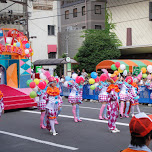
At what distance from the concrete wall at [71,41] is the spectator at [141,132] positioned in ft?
111

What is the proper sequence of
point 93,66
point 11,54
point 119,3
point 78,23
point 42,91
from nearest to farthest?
point 42,91, point 11,54, point 93,66, point 119,3, point 78,23

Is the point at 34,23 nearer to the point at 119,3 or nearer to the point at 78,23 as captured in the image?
the point at 78,23

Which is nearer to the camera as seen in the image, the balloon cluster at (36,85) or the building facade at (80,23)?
the balloon cluster at (36,85)

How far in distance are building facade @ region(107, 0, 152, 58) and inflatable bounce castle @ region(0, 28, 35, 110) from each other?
1669 centimetres

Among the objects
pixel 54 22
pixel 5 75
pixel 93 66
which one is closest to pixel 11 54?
pixel 5 75

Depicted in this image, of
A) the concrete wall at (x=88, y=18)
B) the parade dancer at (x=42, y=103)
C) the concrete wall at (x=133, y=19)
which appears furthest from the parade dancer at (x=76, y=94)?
the concrete wall at (x=88, y=18)

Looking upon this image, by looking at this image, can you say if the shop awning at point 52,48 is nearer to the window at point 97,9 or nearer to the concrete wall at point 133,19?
the window at point 97,9

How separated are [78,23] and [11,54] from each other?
82.1 ft

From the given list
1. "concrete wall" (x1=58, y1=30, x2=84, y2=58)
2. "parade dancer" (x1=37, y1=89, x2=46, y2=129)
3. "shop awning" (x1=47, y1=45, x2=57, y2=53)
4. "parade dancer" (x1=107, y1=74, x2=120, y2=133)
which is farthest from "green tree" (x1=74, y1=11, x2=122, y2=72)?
"parade dancer" (x1=107, y1=74, x2=120, y2=133)

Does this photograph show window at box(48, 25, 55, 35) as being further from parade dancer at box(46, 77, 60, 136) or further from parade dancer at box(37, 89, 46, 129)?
parade dancer at box(46, 77, 60, 136)

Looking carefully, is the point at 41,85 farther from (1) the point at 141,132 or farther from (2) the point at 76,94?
(1) the point at 141,132

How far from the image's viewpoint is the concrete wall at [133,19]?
32938 millimetres

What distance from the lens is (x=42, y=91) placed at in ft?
35.2

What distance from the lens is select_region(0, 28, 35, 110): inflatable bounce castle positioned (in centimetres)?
1562
